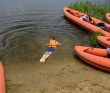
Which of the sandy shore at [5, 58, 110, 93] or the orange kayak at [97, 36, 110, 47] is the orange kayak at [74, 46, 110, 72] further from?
the orange kayak at [97, 36, 110, 47]

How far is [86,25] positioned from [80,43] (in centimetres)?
201

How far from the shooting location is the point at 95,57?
177 inches

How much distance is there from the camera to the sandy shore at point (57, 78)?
321cm

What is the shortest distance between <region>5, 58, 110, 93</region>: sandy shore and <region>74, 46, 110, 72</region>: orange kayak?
175 millimetres

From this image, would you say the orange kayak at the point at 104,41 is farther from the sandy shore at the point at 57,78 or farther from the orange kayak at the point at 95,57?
the sandy shore at the point at 57,78

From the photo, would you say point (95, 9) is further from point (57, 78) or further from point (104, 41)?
point (57, 78)

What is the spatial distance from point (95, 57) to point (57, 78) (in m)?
1.64

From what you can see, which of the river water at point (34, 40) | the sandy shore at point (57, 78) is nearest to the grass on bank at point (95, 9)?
the river water at point (34, 40)

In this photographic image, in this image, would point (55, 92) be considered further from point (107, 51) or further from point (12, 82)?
point (107, 51)

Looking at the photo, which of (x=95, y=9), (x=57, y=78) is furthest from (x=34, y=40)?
(x=95, y=9)

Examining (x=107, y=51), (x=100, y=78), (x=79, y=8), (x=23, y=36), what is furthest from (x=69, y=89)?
(x=79, y=8)

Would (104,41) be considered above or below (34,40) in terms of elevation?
above

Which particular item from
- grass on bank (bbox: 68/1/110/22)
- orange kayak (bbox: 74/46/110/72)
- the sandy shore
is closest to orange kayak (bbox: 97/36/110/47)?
orange kayak (bbox: 74/46/110/72)

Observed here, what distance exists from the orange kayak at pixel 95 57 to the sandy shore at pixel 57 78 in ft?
0.57
